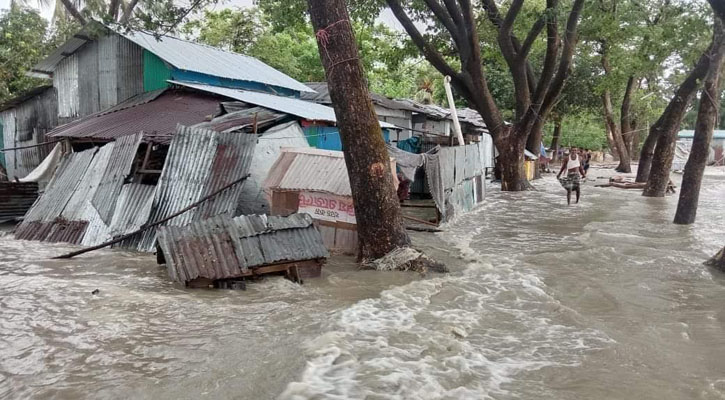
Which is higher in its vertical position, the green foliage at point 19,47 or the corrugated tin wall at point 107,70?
the green foliage at point 19,47

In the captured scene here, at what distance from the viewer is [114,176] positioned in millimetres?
9602

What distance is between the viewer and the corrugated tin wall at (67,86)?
15.5m

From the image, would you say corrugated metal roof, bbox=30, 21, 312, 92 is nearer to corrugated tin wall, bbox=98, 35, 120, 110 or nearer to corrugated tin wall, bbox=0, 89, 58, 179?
corrugated tin wall, bbox=98, 35, 120, 110

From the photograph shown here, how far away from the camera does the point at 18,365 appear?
4.30 metres

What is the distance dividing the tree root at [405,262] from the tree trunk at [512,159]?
11.2 meters

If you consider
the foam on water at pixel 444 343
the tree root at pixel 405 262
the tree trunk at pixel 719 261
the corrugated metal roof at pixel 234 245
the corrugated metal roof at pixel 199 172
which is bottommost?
the foam on water at pixel 444 343

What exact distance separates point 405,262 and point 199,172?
3909 mm

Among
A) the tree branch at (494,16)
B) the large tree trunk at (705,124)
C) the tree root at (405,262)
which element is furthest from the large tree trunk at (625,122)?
the tree root at (405,262)

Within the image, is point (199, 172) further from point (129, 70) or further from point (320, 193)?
point (129, 70)

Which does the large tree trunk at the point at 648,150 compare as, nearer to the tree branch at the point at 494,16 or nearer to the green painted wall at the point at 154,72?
the tree branch at the point at 494,16

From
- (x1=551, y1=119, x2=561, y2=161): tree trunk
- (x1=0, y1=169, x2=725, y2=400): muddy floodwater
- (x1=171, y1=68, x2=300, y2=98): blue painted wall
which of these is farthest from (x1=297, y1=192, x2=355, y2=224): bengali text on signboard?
(x1=551, y1=119, x2=561, y2=161): tree trunk

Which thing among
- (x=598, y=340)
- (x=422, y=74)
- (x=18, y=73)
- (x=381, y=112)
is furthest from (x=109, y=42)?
(x=422, y=74)

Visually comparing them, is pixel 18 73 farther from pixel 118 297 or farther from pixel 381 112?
pixel 118 297

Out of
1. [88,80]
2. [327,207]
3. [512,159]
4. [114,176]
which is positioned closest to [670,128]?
[512,159]
